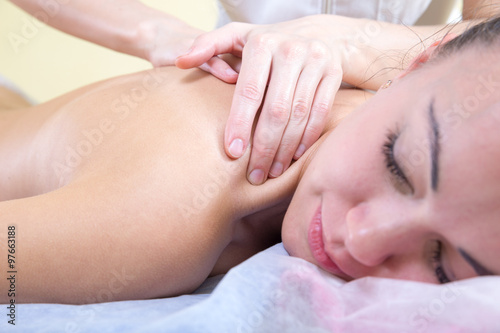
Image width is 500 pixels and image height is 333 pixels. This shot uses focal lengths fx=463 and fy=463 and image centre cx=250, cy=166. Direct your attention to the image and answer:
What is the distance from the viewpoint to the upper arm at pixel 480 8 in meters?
0.90

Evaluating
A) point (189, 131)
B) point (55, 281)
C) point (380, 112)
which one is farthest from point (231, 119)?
point (55, 281)

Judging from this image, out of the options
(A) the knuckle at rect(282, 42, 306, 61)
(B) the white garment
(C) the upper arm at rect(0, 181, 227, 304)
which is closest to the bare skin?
(C) the upper arm at rect(0, 181, 227, 304)

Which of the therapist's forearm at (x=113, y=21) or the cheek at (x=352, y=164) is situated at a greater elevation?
the therapist's forearm at (x=113, y=21)

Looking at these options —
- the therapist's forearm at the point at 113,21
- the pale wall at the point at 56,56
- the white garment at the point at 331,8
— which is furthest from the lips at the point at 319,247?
the pale wall at the point at 56,56

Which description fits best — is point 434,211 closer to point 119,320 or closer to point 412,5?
point 119,320

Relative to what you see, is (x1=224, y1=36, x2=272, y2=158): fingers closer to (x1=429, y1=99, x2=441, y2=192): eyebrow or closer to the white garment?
(x1=429, y1=99, x2=441, y2=192): eyebrow

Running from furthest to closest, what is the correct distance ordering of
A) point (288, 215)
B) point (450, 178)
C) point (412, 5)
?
1. point (412, 5)
2. point (288, 215)
3. point (450, 178)

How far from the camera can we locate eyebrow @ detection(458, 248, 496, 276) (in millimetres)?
484

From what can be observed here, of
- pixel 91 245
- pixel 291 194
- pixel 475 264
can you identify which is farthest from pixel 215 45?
pixel 475 264

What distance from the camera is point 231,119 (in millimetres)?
635

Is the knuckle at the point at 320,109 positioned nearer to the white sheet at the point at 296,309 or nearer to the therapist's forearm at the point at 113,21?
the white sheet at the point at 296,309

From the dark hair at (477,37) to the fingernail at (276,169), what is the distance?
26 centimetres

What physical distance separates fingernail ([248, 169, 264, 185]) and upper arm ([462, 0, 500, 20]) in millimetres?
567

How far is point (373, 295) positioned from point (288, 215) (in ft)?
0.54
